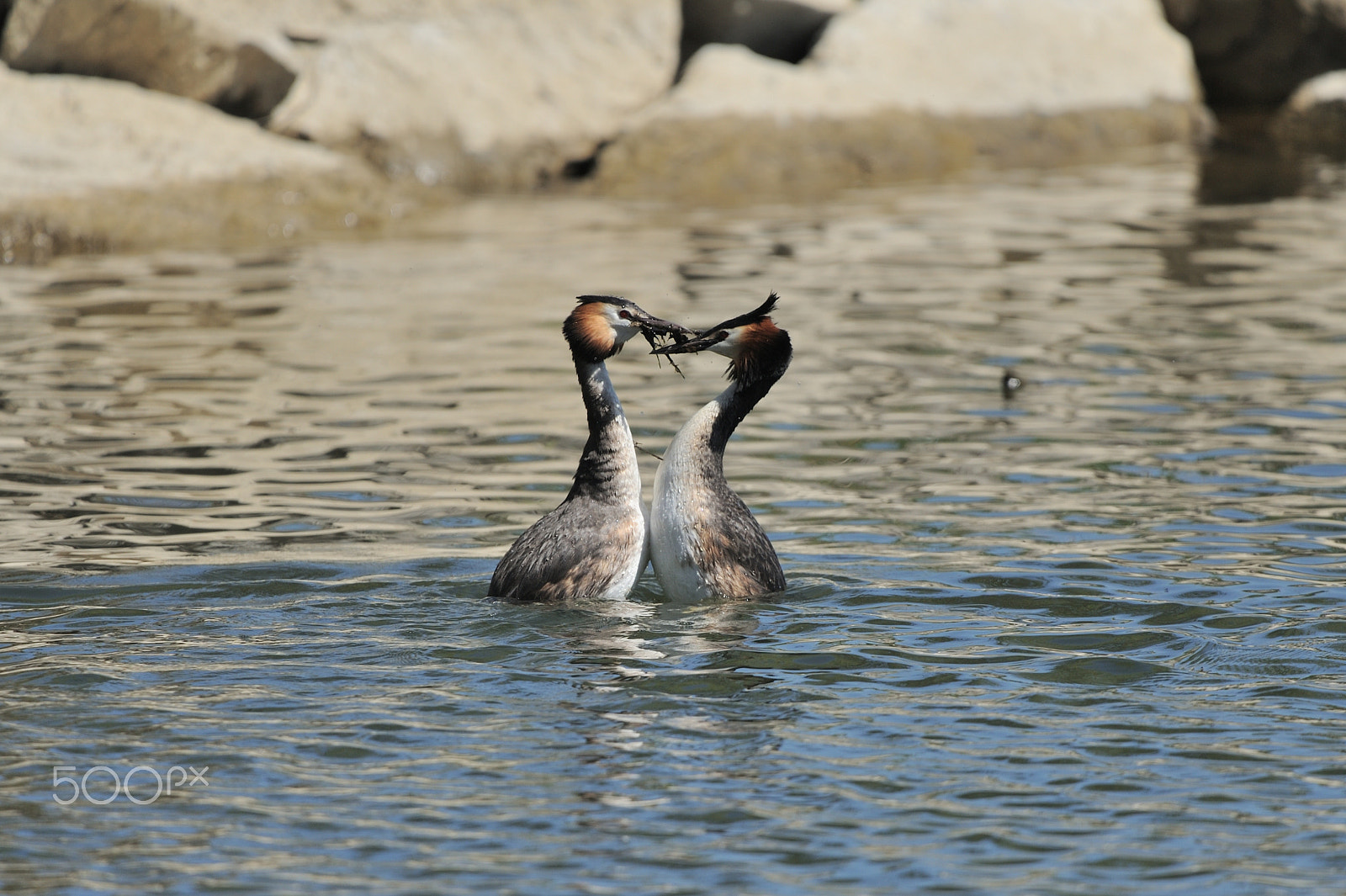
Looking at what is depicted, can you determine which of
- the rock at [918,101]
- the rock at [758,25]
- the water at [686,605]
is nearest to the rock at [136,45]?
the water at [686,605]

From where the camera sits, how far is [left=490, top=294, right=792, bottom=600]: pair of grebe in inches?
269

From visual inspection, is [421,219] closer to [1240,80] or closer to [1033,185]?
[1033,185]

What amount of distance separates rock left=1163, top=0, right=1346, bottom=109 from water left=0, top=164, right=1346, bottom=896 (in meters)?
11.1

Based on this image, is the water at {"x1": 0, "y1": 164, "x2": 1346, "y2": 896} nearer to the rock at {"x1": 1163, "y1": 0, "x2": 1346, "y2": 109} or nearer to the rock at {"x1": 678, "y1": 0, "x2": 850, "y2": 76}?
the rock at {"x1": 678, "y1": 0, "x2": 850, "y2": 76}

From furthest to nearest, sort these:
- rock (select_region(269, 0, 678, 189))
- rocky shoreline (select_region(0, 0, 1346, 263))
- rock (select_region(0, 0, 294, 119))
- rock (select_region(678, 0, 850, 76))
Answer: rock (select_region(678, 0, 850, 76)), rock (select_region(269, 0, 678, 189)), rock (select_region(0, 0, 294, 119)), rocky shoreline (select_region(0, 0, 1346, 263))

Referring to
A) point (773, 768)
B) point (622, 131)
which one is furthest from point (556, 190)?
point (773, 768)

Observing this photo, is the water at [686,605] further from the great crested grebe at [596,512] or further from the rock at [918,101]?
the rock at [918,101]

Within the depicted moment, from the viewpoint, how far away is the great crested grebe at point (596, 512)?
22.4 feet

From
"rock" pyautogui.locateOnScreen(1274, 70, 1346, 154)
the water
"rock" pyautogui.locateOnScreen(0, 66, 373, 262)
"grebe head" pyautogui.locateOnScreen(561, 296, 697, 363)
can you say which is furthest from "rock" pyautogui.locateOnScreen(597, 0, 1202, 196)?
"grebe head" pyautogui.locateOnScreen(561, 296, 697, 363)

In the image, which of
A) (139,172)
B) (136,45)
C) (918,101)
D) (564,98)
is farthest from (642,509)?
(918,101)

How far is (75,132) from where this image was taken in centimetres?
1620

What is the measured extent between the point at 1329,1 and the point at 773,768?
2206cm

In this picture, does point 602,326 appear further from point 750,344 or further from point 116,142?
point 116,142

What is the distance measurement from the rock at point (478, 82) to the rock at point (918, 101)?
82 cm
